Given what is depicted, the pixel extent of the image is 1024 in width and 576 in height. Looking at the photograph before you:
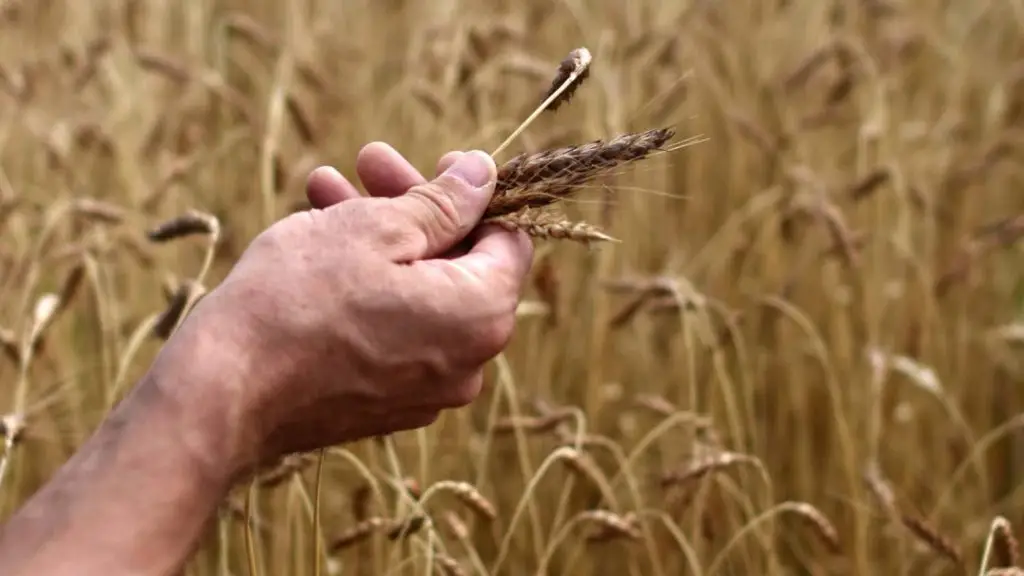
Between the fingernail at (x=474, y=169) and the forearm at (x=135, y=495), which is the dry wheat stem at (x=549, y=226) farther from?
the forearm at (x=135, y=495)

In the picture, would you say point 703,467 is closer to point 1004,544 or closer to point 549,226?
point 1004,544

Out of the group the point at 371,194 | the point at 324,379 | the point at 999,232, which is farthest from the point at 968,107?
the point at 324,379

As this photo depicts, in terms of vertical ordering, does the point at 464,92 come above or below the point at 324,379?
above

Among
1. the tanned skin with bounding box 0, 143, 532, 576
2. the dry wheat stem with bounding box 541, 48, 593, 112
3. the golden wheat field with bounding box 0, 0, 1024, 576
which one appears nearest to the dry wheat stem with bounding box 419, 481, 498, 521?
the golden wheat field with bounding box 0, 0, 1024, 576

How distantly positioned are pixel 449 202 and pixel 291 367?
175 millimetres

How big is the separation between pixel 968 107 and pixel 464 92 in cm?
133

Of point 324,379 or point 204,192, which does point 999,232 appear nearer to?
point 324,379

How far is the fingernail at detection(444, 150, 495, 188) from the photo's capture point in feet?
2.64

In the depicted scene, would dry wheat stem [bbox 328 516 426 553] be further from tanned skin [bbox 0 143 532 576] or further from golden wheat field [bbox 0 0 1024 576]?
tanned skin [bbox 0 143 532 576]

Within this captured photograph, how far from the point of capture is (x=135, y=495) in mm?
642

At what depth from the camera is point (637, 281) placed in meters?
1.30

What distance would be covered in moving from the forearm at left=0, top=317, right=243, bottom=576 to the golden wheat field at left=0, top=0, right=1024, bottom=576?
0.98 feet

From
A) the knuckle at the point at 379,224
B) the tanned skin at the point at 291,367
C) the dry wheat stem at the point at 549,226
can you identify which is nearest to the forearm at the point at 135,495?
the tanned skin at the point at 291,367

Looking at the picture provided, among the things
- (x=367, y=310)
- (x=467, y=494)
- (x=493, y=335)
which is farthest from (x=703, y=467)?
(x=367, y=310)
